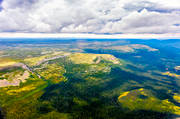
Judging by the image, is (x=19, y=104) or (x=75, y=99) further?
(x=75, y=99)

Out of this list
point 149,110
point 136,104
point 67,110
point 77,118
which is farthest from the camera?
point 136,104

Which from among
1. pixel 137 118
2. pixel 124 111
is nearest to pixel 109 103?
pixel 124 111

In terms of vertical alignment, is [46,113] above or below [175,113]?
above

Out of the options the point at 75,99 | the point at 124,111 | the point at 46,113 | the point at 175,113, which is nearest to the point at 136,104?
the point at 124,111

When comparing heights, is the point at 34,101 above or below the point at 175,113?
above

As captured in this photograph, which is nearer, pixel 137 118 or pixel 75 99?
pixel 137 118

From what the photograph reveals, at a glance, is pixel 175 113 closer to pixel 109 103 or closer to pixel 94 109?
pixel 109 103

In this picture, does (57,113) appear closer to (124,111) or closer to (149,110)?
(124,111)

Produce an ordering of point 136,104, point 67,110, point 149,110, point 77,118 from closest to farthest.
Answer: point 77,118 → point 67,110 → point 149,110 → point 136,104
